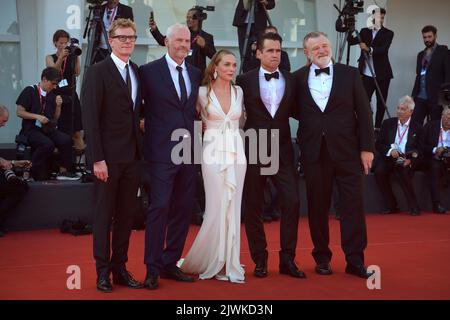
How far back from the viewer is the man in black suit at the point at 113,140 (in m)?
5.00

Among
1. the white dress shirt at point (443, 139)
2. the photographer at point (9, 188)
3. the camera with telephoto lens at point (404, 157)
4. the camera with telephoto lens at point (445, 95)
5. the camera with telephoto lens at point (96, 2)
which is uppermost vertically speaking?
the camera with telephoto lens at point (96, 2)

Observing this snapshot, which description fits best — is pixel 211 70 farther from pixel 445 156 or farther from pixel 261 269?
pixel 445 156

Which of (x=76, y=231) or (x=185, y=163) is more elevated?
(x=185, y=163)

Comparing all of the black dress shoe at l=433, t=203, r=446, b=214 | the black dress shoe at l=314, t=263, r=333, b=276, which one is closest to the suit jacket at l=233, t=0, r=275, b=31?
the black dress shoe at l=433, t=203, r=446, b=214

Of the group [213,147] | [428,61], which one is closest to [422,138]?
[428,61]

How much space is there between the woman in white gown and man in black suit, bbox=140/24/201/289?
123 mm

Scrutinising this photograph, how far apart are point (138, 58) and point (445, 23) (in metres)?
5.03

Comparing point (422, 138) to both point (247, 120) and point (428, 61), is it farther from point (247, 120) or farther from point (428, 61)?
point (247, 120)

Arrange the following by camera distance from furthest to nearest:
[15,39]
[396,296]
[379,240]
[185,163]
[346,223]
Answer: [15,39] < [379,240] < [346,223] < [185,163] < [396,296]

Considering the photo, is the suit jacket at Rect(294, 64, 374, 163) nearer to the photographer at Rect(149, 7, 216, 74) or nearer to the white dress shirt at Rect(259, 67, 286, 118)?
the white dress shirt at Rect(259, 67, 286, 118)

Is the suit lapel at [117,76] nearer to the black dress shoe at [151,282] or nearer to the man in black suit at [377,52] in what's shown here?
the black dress shoe at [151,282]

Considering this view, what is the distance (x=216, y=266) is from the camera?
5.49 meters

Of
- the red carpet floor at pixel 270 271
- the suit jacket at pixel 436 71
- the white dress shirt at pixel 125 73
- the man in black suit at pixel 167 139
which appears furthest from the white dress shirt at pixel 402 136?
the white dress shirt at pixel 125 73

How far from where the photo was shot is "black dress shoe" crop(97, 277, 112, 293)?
5.00 meters
